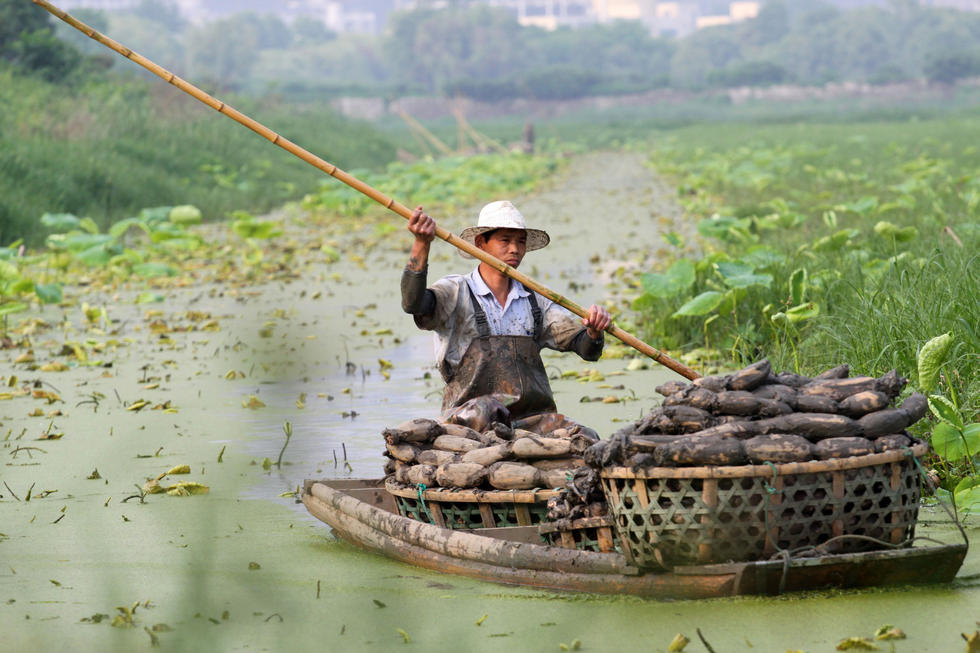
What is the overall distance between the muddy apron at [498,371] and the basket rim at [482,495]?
1.83 ft

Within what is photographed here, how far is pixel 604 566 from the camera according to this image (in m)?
3.66

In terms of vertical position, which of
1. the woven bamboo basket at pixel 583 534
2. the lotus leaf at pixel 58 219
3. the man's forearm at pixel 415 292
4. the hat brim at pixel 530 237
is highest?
the hat brim at pixel 530 237

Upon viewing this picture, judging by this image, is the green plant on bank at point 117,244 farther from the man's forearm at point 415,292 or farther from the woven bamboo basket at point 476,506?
the woven bamboo basket at point 476,506

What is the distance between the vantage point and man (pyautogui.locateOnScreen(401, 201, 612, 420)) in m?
4.70

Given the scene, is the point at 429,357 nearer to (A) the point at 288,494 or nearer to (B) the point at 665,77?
(A) the point at 288,494

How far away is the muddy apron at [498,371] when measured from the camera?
4703 millimetres

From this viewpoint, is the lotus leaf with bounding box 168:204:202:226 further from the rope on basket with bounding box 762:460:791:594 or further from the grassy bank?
the rope on basket with bounding box 762:460:791:594

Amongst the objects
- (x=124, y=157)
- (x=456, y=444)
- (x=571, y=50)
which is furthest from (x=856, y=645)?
(x=571, y=50)

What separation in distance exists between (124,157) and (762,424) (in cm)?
1554

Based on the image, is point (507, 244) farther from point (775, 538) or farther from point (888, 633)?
point (888, 633)

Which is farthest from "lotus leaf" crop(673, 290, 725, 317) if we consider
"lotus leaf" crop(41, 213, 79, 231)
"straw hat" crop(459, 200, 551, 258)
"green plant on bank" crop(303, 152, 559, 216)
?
"green plant on bank" crop(303, 152, 559, 216)

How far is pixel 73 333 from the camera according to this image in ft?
31.2

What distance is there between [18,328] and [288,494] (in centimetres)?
508

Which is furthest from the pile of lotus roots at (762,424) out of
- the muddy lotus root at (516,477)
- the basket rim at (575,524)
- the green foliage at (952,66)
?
the green foliage at (952,66)
